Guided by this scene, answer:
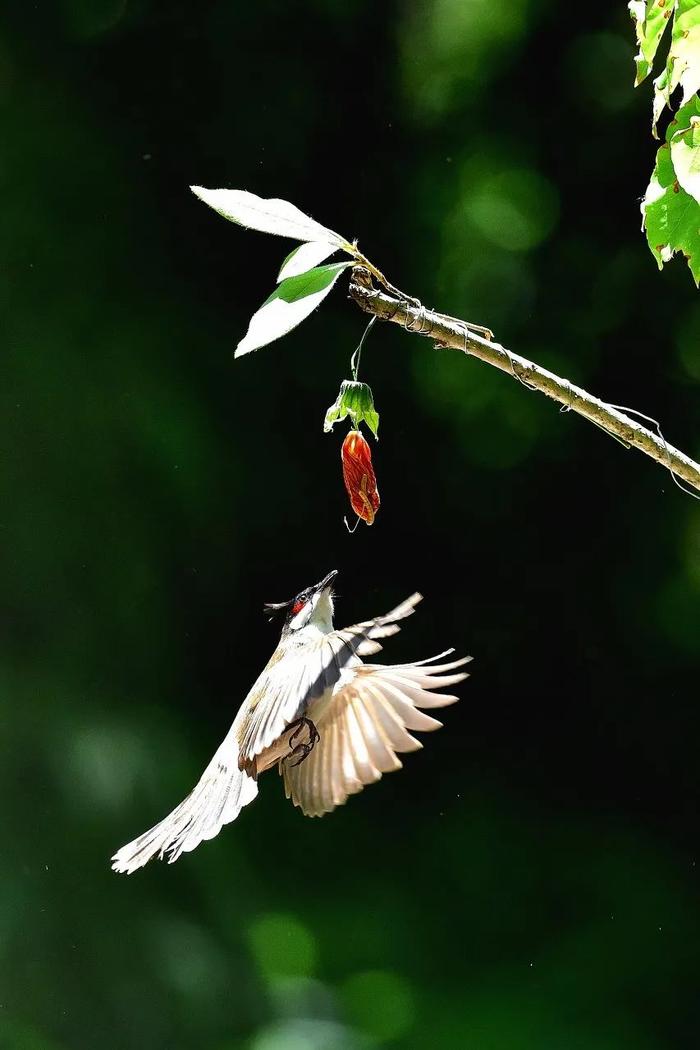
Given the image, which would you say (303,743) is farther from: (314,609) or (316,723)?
(314,609)

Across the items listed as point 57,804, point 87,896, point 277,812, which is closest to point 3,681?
point 57,804

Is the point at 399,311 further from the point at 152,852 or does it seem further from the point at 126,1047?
the point at 126,1047

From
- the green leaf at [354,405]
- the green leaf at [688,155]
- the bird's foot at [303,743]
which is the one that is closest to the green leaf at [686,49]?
the green leaf at [688,155]

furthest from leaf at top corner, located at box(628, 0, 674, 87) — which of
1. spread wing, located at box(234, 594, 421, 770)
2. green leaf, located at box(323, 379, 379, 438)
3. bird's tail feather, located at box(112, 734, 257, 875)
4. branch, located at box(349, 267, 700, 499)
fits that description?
bird's tail feather, located at box(112, 734, 257, 875)

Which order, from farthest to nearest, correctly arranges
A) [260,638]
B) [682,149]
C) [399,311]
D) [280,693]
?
[260,638] → [280,693] → [399,311] → [682,149]

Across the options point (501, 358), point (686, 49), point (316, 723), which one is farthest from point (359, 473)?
point (686, 49)

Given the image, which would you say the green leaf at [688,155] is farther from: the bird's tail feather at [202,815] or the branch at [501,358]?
the bird's tail feather at [202,815]
